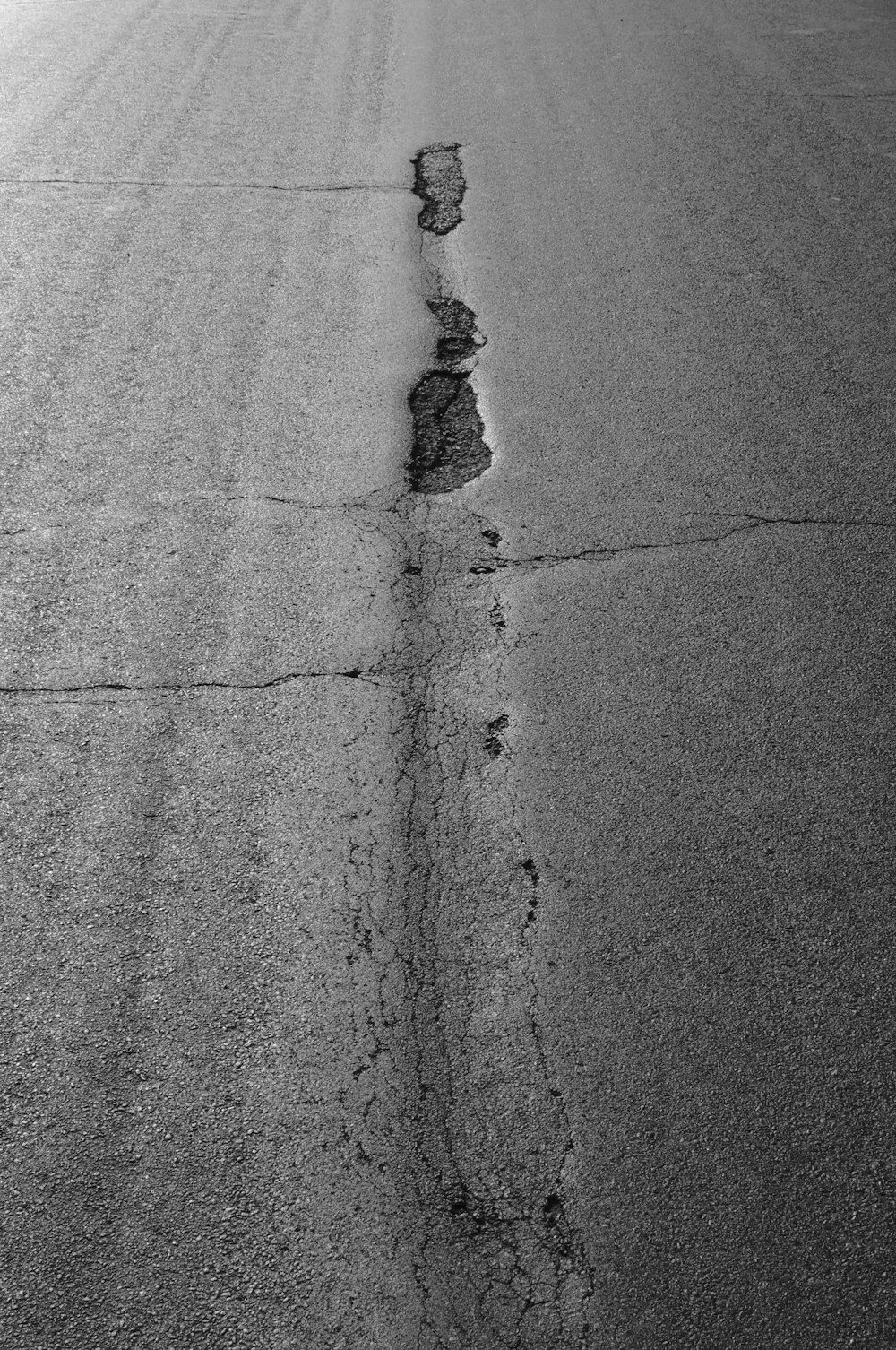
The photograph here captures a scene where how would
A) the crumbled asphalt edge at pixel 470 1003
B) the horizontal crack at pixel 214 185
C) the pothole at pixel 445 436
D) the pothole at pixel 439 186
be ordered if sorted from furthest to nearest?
the horizontal crack at pixel 214 185 → the pothole at pixel 439 186 → the pothole at pixel 445 436 → the crumbled asphalt edge at pixel 470 1003

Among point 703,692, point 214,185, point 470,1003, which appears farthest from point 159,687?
point 214,185

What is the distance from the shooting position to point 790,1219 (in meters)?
2.60

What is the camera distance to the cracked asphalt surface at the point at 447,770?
2.58 metres

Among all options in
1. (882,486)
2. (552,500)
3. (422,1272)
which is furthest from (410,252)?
(422,1272)

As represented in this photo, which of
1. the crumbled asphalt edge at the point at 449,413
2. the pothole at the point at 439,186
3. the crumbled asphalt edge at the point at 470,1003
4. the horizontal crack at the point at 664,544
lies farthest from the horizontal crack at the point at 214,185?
the horizontal crack at the point at 664,544

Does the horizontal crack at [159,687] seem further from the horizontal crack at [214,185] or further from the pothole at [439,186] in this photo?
the horizontal crack at [214,185]

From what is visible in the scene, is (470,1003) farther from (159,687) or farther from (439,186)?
(439,186)

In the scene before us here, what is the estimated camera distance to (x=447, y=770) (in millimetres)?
3725

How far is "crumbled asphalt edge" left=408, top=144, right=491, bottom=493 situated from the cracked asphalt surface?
0.16 feet

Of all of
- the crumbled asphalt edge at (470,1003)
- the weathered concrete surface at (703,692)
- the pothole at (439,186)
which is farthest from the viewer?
the pothole at (439,186)

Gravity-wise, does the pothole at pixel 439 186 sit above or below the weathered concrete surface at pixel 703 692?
above

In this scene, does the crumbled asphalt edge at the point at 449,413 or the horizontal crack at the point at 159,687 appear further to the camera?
the crumbled asphalt edge at the point at 449,413

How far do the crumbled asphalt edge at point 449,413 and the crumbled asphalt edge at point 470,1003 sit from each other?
0.32m

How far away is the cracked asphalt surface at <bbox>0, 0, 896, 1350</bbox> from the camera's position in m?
2.58
